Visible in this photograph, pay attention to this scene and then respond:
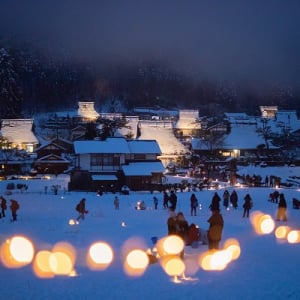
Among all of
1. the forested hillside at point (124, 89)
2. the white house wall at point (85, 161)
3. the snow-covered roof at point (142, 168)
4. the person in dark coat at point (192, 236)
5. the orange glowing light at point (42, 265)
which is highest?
the forested hillside at point (124, 89)

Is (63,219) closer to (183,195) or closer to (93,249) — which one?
(93,249)

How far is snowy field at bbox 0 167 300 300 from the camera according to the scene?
10.5m

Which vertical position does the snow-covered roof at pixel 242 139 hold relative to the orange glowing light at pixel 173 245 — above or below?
above

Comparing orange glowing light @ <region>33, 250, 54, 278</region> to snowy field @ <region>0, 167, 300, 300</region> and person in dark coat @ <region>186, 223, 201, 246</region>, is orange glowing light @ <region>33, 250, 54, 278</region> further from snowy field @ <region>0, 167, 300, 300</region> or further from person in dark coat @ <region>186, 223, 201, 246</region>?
person in dark coat @ <region>186, 223, 201, 246</region>

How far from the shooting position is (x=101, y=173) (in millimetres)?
43594

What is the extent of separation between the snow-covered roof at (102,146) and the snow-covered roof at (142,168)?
1.61 metres

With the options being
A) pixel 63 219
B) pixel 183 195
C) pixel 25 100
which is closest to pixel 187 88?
pixel 25 100

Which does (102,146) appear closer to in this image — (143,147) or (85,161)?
(85,161)

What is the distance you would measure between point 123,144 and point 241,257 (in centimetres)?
3236

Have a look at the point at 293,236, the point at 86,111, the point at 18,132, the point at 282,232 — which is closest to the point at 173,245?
the point at 293,236

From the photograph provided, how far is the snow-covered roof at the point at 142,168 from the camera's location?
4238 cm

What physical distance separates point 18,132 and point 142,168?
3680 centimetres

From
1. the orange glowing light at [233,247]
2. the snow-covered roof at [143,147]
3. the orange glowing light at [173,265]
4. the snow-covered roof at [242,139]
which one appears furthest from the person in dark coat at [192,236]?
the snow-covered roof at [242,139]

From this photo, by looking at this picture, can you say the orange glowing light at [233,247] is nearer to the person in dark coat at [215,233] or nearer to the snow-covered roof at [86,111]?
the person in dark coat at [215,233]
